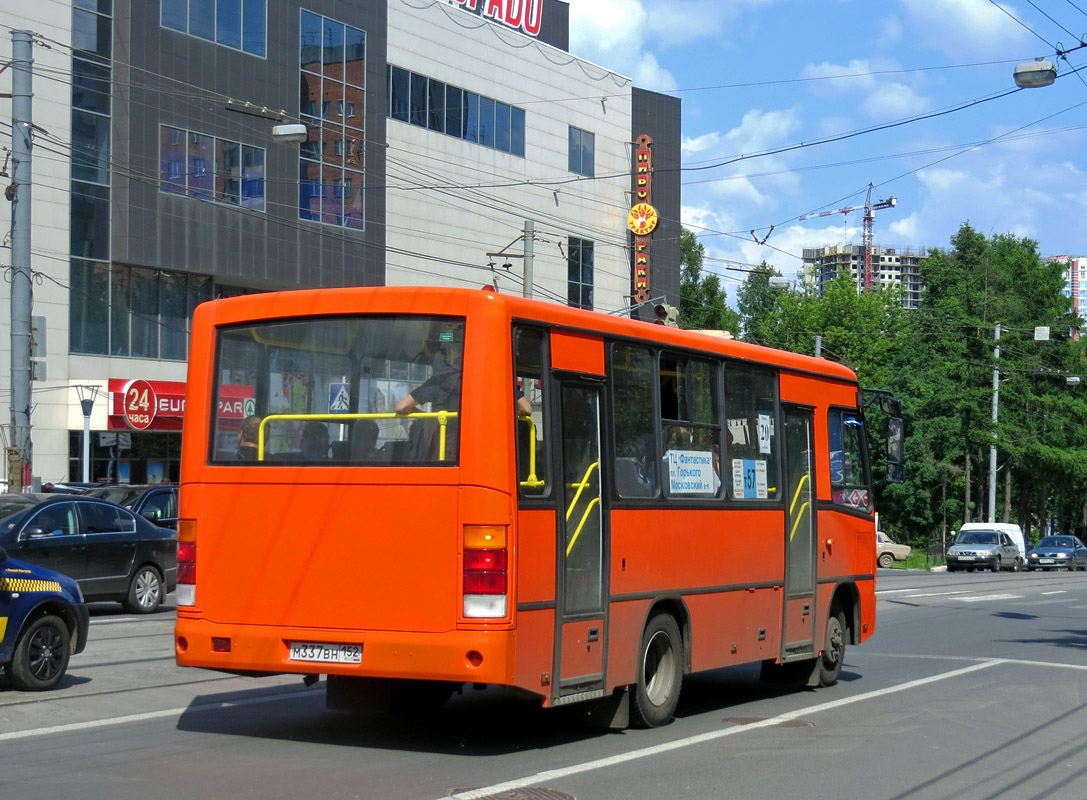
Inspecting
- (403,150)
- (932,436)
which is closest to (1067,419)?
(932,436)

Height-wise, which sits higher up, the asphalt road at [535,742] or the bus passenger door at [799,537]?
the bus passenger door at [799,537]

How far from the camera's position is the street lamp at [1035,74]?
19125mm

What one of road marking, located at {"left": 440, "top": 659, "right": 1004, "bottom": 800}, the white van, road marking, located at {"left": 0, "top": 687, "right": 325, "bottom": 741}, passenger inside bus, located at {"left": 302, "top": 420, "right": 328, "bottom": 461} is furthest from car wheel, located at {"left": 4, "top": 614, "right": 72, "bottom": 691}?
the white van

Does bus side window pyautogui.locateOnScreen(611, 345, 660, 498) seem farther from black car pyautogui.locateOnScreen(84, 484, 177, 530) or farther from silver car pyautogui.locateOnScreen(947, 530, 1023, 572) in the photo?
silver car pyautogui.locateOnScreen(947, 530, 1023, 572)

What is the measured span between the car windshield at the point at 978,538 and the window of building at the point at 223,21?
1207 inches

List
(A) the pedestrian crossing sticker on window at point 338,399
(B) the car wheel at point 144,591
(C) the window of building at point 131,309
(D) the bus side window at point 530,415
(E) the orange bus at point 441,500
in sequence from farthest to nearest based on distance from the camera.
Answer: (C) the window of building at point 131,309 < (B) the car wheel at point 144,591 < (A) the pedestrian crossing sticker on window at point 338,399 < (D) the bus side window at point 530,415 < (E) the orange bus at point 441,500

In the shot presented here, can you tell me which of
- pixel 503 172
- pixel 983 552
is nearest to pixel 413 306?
pixel 983 552

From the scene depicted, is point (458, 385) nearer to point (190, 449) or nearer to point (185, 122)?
point (190, 449)

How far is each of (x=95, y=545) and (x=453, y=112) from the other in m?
37.4

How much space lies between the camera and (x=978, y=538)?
5166 centimetres

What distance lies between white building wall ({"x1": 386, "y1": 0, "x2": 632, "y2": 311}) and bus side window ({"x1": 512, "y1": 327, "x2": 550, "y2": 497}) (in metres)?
41.5

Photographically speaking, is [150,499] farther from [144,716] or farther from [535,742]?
[535,742]

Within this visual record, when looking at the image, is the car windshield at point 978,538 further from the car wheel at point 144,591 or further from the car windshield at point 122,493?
the car wheel at point 144,591

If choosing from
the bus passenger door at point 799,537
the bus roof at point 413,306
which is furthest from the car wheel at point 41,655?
the bus passenger door at point 799,537
